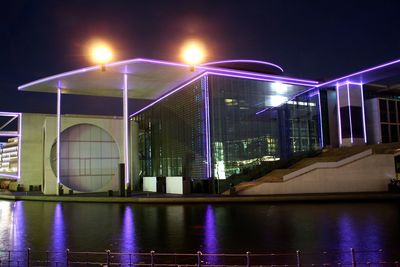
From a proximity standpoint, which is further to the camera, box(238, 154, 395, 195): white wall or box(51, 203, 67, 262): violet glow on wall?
box(238, 154, 395, 195): white wall

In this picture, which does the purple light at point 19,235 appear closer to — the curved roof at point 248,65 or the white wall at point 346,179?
the white wall at point 346,179

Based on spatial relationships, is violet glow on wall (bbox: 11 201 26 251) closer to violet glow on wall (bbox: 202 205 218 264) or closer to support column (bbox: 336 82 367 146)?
violet glow on wall (bbox: 202 205 218 264)

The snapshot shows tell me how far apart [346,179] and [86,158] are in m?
24.3

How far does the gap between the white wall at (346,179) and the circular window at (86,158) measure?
1750 centimetres

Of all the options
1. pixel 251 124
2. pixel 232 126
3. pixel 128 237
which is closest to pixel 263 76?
pixel 251 124

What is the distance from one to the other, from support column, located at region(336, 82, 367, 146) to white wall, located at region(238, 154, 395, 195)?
9.81 metres

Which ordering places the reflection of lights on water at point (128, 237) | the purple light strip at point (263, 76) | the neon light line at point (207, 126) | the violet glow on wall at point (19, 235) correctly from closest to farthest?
the reflection of lights on water at point (128, 237), the violet glow on wall at point (19, 235), the neon light line at point (207, 126), the purple light strip at point (263, 76)

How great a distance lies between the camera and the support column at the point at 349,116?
38219 mm

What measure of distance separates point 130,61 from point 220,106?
7.89 meters

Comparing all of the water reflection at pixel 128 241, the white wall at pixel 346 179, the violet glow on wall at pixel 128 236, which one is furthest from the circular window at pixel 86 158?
the water reflection at pixel 128 241

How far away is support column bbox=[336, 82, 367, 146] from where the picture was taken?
38219 millimetres

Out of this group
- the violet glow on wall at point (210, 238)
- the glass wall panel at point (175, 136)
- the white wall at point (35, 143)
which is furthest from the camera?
the white wall at point (35, 143)

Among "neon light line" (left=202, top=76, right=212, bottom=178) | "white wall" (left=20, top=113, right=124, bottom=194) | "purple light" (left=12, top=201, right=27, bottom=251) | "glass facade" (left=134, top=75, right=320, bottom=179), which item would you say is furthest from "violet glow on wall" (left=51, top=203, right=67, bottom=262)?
"white wall" (left=20, top=113, right=124, bottom=194)

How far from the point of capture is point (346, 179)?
2806cm
